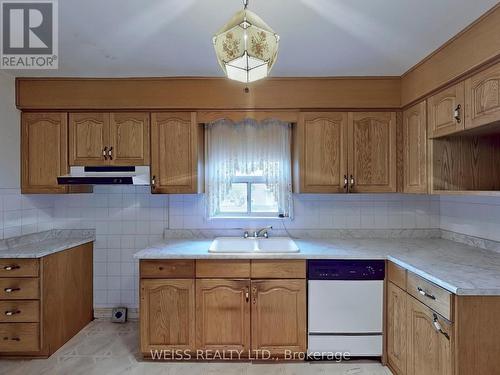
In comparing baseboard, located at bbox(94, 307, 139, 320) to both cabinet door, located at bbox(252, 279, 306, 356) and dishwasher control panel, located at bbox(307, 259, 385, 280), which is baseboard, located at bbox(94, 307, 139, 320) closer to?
cabinet door, located at bbox(252, 279, 306, 356)

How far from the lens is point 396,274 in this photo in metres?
2.03

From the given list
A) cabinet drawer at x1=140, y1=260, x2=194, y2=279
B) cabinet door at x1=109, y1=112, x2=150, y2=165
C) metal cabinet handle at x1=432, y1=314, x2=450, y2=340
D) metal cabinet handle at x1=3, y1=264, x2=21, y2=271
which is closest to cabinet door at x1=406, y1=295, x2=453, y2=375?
metal cabinet handle at x1=432, y1=314, x2=450, y2=340

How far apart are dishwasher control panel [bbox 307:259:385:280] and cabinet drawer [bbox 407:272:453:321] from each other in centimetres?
32

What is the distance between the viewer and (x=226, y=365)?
2217 millimetres

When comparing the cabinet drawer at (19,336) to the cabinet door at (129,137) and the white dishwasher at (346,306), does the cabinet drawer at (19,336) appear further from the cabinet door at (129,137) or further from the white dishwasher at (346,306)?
the white dishwasher at (346,306)

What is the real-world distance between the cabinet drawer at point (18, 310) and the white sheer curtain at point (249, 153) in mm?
1673

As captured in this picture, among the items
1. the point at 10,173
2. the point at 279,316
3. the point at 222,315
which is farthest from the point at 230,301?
the point at 10,173

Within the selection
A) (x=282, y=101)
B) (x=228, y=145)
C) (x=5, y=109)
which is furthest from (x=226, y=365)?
(x=5, y=109)

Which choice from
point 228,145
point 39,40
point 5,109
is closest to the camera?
point 39,40

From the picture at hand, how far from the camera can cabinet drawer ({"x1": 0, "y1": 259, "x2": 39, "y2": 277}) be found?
220 centimetres

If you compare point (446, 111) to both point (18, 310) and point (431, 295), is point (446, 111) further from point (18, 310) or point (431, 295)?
point (18, 310)

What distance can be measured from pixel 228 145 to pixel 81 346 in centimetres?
215

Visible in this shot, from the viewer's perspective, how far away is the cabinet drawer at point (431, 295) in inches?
57.2

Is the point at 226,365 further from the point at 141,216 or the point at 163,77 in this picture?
the point at 163,77
